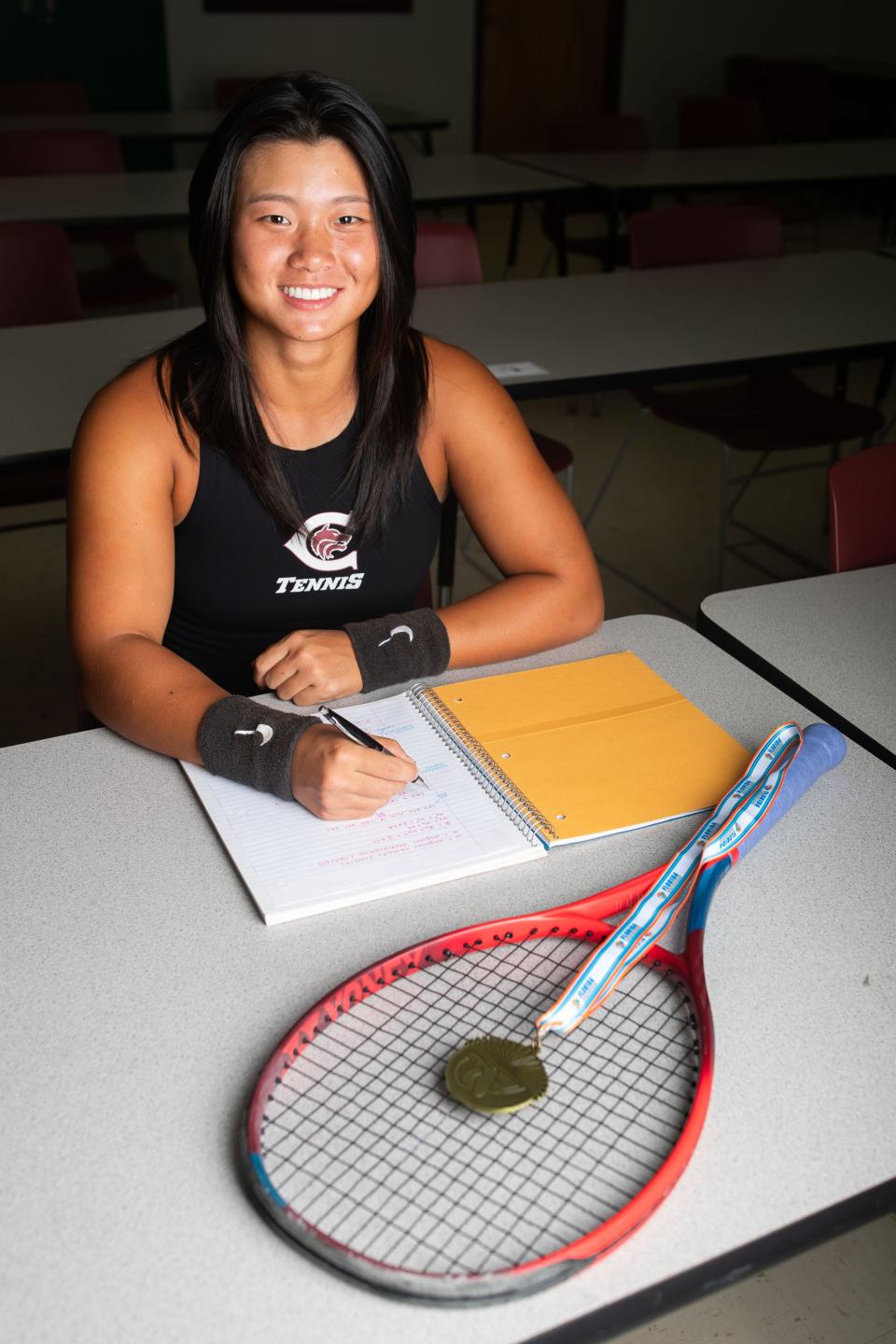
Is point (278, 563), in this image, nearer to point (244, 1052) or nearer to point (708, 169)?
point (244, 1052)

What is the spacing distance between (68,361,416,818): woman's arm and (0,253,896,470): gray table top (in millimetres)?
736

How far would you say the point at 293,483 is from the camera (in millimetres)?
1592

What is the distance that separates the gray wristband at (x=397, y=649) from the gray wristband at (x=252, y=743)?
17 cm

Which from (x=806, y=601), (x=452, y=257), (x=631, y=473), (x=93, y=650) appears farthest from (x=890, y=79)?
(x=93, y=650)

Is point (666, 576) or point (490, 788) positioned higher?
point (490, 788)

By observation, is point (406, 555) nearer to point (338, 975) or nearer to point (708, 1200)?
point (338, 975)

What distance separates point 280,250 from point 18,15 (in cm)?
715

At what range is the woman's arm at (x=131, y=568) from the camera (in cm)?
127

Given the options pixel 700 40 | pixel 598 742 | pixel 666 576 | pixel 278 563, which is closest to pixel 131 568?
pixel 278 563

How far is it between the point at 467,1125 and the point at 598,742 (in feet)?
1.74

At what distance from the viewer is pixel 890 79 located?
835cm

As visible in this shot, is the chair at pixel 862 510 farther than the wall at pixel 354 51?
No

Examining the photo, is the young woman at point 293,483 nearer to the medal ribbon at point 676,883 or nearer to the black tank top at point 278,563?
the black tank top at point 278,563

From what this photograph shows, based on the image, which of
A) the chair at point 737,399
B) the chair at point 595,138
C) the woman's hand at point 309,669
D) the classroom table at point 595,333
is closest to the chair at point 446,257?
the classroom table at point 595,333
